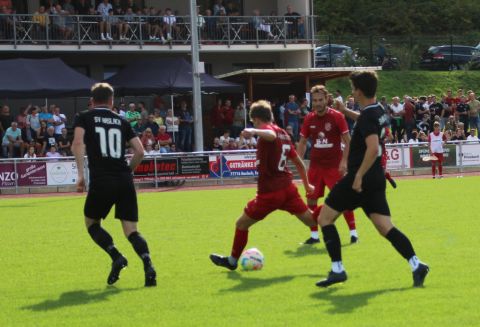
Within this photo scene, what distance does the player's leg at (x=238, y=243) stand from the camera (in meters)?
10.2

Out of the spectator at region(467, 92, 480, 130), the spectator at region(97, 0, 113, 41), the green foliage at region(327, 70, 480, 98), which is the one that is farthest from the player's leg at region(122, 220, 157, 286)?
the green foliage at region(327, 70, 480, 98)

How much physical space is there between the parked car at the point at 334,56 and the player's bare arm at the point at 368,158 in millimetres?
40015

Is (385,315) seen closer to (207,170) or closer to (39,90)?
(207,170)

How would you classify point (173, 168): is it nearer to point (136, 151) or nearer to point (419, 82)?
point (136, 151)

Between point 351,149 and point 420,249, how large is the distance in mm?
3017

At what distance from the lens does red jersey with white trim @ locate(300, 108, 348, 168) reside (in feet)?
41.4

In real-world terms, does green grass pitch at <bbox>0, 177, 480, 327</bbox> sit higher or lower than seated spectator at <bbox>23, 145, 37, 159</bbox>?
lower

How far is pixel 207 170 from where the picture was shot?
2988 cm

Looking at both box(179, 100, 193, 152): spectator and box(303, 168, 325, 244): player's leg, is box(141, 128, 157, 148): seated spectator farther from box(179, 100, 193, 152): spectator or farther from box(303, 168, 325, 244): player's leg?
box(303, 168, 325, 244): player's leg

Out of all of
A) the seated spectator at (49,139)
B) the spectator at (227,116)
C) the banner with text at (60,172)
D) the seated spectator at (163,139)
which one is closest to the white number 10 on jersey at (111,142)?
the banner with text at (60,172)

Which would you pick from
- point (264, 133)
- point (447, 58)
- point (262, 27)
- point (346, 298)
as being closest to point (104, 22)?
point (262, 27)

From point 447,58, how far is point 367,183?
154 feet

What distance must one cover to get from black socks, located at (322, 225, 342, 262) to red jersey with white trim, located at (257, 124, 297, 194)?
1.27 m

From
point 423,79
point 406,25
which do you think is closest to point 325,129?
point 423,79
